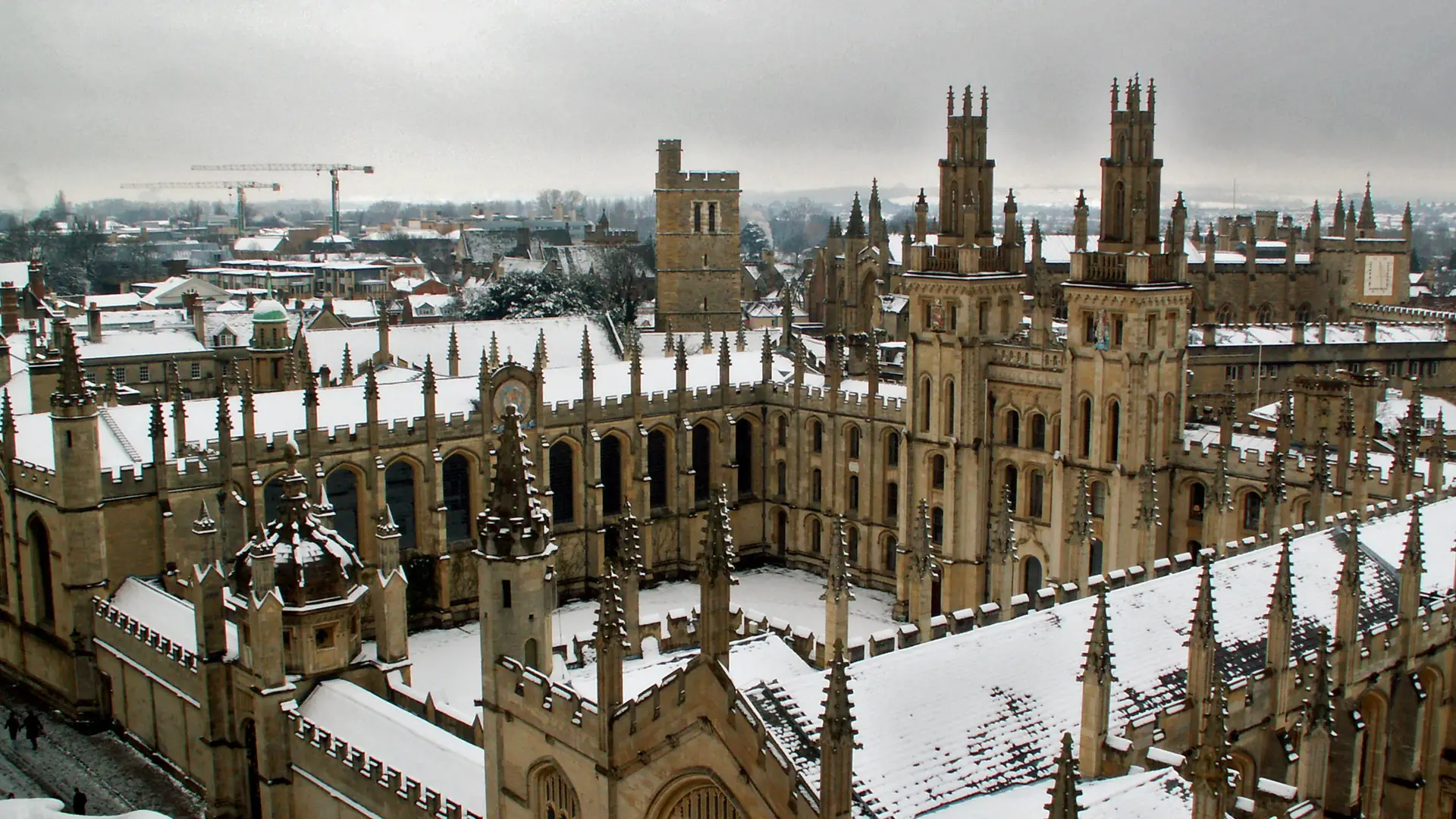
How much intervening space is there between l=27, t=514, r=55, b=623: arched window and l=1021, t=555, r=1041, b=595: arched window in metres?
26.6

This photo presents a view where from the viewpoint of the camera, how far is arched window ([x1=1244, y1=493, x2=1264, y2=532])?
118ft

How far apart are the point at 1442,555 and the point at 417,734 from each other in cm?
1955

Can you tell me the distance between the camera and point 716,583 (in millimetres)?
15344

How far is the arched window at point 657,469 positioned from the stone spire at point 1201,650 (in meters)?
27.5

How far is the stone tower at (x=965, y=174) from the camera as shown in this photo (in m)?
40.7

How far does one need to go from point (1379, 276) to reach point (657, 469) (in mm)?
53579

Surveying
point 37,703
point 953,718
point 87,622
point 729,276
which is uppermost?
point 729,276

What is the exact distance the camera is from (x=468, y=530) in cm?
4125

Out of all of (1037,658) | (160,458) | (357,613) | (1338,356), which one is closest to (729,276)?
(1338,356)

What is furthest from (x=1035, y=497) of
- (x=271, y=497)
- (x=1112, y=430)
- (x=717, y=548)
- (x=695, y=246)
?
(x=695, y=246)

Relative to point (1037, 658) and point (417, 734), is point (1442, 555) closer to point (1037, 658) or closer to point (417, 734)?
point (1037, 658)

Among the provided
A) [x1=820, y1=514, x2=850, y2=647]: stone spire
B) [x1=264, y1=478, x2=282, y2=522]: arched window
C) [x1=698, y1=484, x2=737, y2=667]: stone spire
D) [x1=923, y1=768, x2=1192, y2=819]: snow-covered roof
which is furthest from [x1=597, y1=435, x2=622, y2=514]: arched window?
[x1=698, y1=484, x2=737, y2=667]: stone spire

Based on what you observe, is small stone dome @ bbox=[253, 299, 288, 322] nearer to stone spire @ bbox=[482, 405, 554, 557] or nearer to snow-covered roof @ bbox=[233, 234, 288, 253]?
stone spire @ bbox=[482, 405, 554, 557]

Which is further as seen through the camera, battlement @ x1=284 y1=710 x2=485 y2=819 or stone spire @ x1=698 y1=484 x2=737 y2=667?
battlement @ x1=284 y1=710 x2=485 y2=819
